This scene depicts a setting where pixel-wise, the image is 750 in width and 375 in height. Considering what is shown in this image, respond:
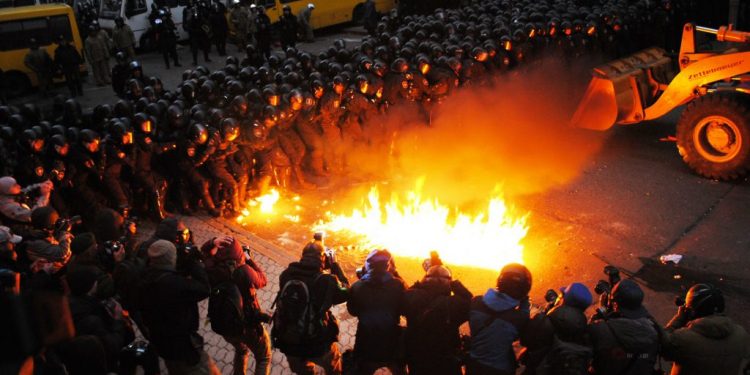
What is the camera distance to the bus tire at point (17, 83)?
14609 mm

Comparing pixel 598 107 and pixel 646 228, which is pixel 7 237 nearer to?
pixel 646 228

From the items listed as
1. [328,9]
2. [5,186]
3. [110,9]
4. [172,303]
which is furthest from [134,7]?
[172,303]

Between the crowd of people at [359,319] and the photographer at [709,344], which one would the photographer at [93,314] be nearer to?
the crowd of people at [359,319]

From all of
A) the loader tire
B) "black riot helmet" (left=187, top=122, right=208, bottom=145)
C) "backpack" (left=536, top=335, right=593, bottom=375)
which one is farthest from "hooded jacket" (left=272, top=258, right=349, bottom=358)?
the loader tire

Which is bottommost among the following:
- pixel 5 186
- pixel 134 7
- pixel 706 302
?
pixel 706 302

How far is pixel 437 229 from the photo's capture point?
793 centimetres

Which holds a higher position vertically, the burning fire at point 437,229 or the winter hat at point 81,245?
the winter hat at point 81,245

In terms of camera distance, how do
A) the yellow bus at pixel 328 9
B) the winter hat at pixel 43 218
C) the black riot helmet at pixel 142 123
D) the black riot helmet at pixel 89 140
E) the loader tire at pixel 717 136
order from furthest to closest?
the yellow bus at pixel 328 9 → the loader tire at pixel 717 136 → the black riot helmet at pixel 142 123 → the black riot helmet at pixel 89 140 → the winter hat at pixel 43 218

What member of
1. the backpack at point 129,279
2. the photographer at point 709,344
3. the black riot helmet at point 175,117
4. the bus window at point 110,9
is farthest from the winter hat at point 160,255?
A: the bus window at point 110,9

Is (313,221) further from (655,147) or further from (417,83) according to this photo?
(655,147)

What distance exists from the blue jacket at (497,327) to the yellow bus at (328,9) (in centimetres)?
1590

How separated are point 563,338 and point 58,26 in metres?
15.2

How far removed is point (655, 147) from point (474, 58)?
366 centimetres

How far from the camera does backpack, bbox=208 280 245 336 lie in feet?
15.2
